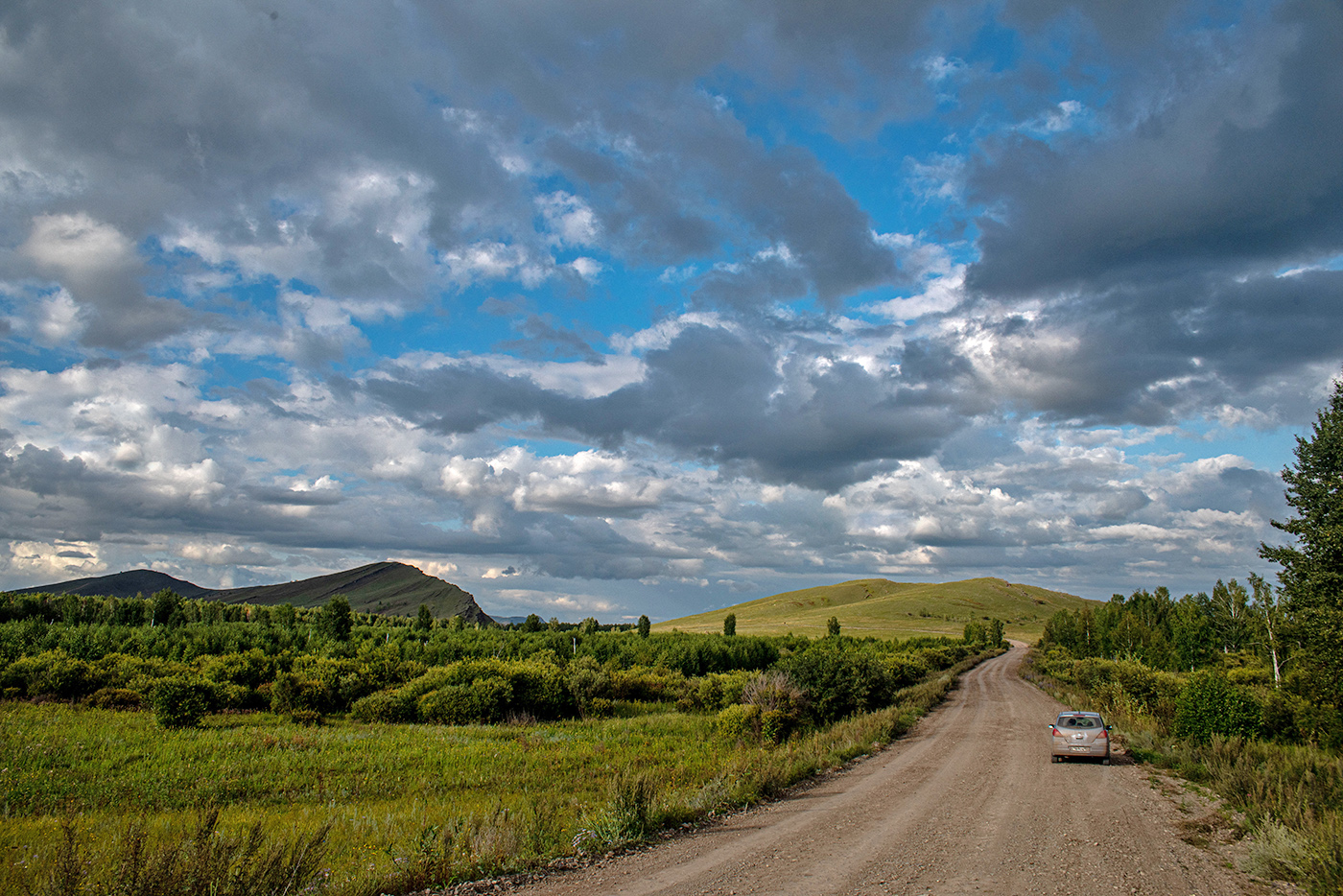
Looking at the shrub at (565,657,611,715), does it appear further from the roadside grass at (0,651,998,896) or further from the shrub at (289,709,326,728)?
the shrub at (289,709,326,728)

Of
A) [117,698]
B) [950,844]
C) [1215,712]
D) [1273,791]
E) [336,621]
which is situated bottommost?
[117,698]

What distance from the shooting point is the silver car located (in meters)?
21.4

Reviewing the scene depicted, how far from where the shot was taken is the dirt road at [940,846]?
9367 millimetres

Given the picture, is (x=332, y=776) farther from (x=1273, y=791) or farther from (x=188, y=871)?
(x=1273, y=791)

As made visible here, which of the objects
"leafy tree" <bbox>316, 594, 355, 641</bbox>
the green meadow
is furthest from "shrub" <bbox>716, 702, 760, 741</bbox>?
"leafy tree" <bbox>316, 594, 355, 641</bbox>

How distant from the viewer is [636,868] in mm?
9898

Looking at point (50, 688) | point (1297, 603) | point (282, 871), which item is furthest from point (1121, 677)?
point (50, 688)

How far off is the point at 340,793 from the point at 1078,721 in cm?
2240

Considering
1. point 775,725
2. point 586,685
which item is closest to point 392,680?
point 586,685

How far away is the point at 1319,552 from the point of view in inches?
1328

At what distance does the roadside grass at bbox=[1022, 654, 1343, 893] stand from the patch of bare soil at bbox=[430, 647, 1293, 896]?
0.48 metres

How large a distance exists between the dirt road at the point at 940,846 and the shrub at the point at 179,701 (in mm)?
24645

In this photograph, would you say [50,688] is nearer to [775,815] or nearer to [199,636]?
[199,636]

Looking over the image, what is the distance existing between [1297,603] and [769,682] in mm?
28464
